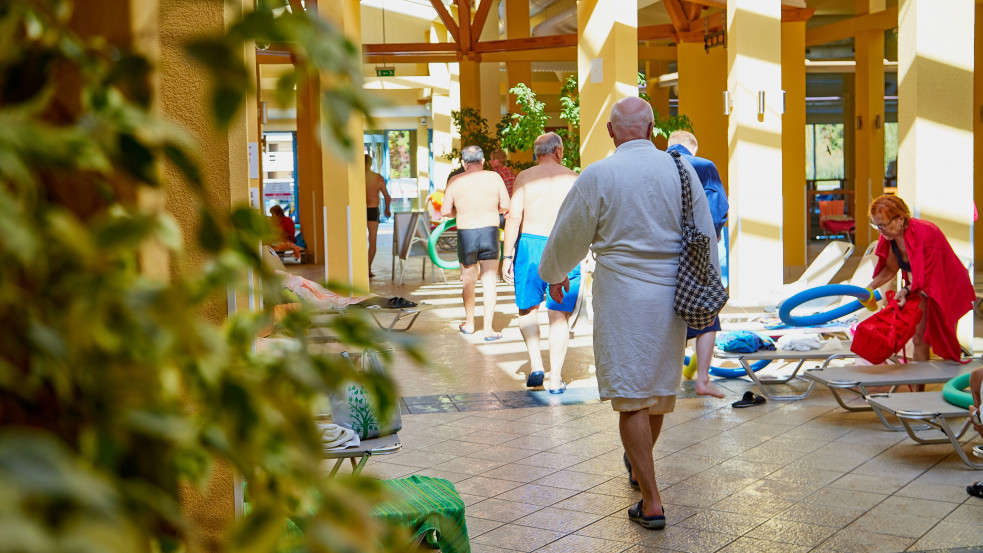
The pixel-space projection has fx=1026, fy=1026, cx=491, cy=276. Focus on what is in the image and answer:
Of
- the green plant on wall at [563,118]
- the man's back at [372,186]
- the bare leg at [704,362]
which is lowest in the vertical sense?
the bare leg at [704,362]

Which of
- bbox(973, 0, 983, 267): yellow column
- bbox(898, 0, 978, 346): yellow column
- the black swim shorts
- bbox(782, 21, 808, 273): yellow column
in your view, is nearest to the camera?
bbox(898, 0, 978, 346): yellow column

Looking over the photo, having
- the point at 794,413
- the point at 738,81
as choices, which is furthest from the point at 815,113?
the point at 794,413

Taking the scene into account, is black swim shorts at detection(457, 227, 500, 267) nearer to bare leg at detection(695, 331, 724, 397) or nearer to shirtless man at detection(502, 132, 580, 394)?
shirtless man at detection(502, 132, 580, 394)

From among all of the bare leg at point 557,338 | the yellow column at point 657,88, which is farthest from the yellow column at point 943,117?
the yellow column at point 657,88

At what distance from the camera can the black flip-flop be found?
639 cm

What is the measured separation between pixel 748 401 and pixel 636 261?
2628 mm

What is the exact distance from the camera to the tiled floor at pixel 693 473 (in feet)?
13.0

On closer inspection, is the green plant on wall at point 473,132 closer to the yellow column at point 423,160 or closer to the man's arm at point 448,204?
the man's arm at point 448,204

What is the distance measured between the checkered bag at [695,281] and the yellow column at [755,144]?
6.88 m

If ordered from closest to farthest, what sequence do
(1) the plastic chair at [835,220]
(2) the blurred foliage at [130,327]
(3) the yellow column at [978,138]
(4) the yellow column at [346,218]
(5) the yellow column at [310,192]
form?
(2) the blurred foliage at [130,327] < (4) the yellow column at [346,218] < (3) the yellow column at [978,138] < (5) the yellow column at [310,192] < (1) the plastic chair at [835,220]

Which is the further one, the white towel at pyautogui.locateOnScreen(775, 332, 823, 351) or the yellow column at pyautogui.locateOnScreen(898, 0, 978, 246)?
the yellow column at pyautogui.locateOnScreen(898, 0, 978, 246)

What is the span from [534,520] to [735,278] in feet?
24.1

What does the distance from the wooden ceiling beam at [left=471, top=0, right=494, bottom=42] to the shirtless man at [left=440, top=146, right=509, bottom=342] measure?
836 cm

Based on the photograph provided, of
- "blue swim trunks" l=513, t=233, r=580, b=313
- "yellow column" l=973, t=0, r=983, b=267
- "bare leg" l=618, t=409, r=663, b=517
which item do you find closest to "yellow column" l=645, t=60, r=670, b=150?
"yellow column" l=973, t=0, r=983, b=267
